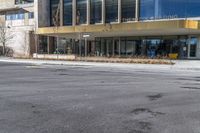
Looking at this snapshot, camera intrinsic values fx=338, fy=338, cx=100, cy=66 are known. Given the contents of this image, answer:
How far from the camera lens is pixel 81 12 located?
180 feet

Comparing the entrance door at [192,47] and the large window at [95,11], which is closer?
the entrance door at [192,47]

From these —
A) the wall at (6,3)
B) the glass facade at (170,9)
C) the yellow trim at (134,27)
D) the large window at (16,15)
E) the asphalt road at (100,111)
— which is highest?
the wall at (6,3)

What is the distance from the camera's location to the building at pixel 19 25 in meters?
64.0

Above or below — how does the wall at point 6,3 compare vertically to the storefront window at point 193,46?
above

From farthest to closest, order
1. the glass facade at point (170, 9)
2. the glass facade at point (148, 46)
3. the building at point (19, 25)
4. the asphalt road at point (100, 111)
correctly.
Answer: the building at point (19, 25) < the glass facade at point (148, 46) < the glass facade at point (170, 9) < the asphalt road at point (100, 111)

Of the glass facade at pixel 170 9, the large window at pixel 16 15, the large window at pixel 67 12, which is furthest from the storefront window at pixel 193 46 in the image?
the large window at pixel 16 15

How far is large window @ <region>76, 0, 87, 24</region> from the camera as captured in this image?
54.2m

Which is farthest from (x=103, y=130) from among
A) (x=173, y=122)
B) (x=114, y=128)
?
(x=173, y=122)

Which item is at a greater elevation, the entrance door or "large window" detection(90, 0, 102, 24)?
"large window" detection(90, 0, 102, 24)

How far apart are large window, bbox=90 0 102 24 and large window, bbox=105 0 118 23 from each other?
A: 131 cm

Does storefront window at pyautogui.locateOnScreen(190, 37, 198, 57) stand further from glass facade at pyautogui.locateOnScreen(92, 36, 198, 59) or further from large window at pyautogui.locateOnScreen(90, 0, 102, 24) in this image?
large window at pyautogui.locateOnScreen(90, 0, 102, 24)

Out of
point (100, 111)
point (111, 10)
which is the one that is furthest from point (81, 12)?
point (100, 111)

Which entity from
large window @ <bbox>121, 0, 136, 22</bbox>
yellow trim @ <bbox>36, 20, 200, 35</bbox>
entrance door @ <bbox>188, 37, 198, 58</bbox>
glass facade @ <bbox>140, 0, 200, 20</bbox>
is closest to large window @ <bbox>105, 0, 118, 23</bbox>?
large window @ <bbox>121, 0, 136, 22</bbox>

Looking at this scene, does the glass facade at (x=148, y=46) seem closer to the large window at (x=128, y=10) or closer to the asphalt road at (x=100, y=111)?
the large window at (x=128, y=10)
